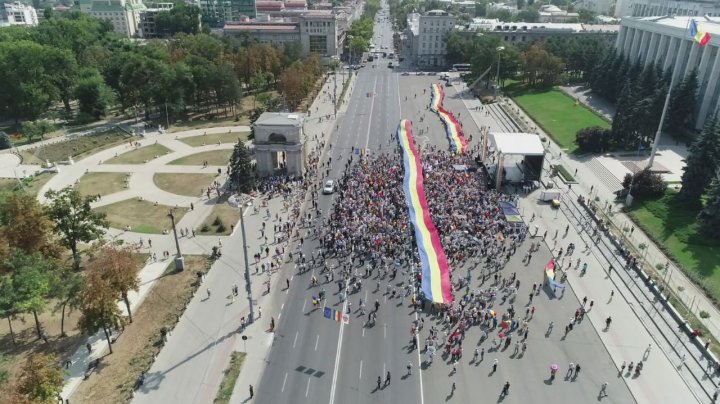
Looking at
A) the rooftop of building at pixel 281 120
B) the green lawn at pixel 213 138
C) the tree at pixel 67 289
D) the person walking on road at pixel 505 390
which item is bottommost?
the person walking on road at pixel 505 390

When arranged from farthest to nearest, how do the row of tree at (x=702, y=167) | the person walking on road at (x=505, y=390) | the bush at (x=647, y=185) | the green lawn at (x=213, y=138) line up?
the green lawn at (x=213, y=138) < the bush at (x=647, y=185) < the row of tree at (x=702, y=167) < the person walking on road at (x=505, y=390)

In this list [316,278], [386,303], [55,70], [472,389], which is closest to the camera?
[472,389]

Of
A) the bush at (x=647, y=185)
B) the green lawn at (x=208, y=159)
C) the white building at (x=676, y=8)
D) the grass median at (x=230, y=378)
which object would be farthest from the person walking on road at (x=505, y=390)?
the white building at (x=676, y=8)

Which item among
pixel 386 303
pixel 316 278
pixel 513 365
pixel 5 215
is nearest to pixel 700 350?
pixel 513 365

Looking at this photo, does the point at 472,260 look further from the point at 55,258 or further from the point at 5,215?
the point at 5,215

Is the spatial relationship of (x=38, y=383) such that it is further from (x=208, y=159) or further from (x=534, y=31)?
(x=534, y=31)

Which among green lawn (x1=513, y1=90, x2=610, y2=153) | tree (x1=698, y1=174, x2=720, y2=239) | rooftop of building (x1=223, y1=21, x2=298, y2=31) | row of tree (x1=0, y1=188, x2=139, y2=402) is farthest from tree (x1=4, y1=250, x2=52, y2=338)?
rooftop of building (x1=223, y1=21, x2=298, y2=31)

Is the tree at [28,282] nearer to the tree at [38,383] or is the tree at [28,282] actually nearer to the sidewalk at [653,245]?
the tree at [38,383]

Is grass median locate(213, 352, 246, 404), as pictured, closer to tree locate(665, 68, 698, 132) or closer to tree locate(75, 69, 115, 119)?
tree locate(665, 68, 698, 132)
